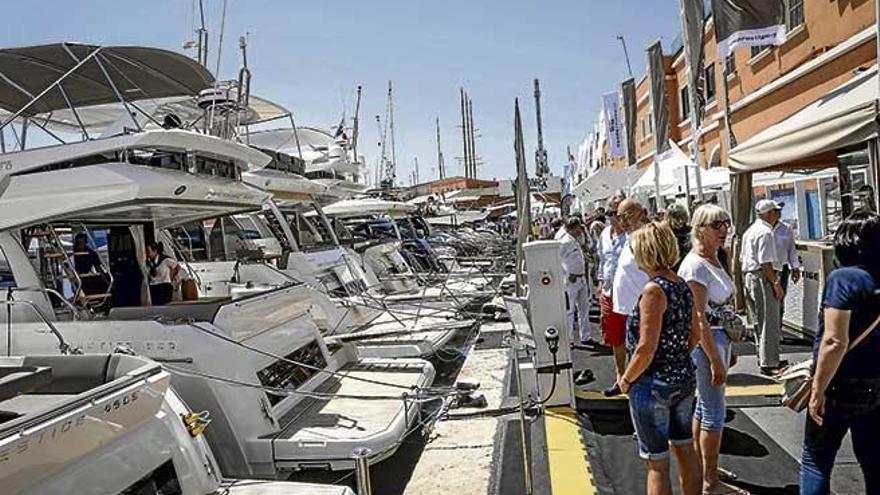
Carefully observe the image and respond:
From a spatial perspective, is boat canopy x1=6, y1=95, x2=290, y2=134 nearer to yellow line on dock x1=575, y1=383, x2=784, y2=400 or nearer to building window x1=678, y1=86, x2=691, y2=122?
yellow line on dock x1=575, y1=383, x2=784, y2=400

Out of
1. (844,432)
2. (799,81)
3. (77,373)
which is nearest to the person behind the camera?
(844,432)

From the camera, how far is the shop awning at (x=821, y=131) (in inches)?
217

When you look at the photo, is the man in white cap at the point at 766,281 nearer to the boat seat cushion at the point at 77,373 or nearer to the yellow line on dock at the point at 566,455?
the yellow line on dock at the point at 566,455

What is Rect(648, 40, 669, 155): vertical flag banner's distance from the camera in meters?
16.2

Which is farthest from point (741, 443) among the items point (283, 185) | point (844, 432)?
point (283, 185)

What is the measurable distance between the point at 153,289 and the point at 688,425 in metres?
5.64

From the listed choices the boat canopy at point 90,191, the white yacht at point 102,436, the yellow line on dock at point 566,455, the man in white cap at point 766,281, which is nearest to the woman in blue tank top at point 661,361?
the yellow line on dock at point 566,455

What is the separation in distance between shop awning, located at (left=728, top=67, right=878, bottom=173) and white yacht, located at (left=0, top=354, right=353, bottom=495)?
4.91 metres

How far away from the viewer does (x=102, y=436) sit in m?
2.75

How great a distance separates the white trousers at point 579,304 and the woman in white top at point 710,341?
4.06 m

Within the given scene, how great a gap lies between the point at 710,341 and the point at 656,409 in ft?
1.84

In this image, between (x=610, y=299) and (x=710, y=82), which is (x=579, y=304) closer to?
(x=610, y=299)

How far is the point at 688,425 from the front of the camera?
11.8 feet

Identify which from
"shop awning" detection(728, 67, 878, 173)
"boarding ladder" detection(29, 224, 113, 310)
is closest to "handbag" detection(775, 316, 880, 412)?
"shop awning" detection(728, 67, 878, 173)
